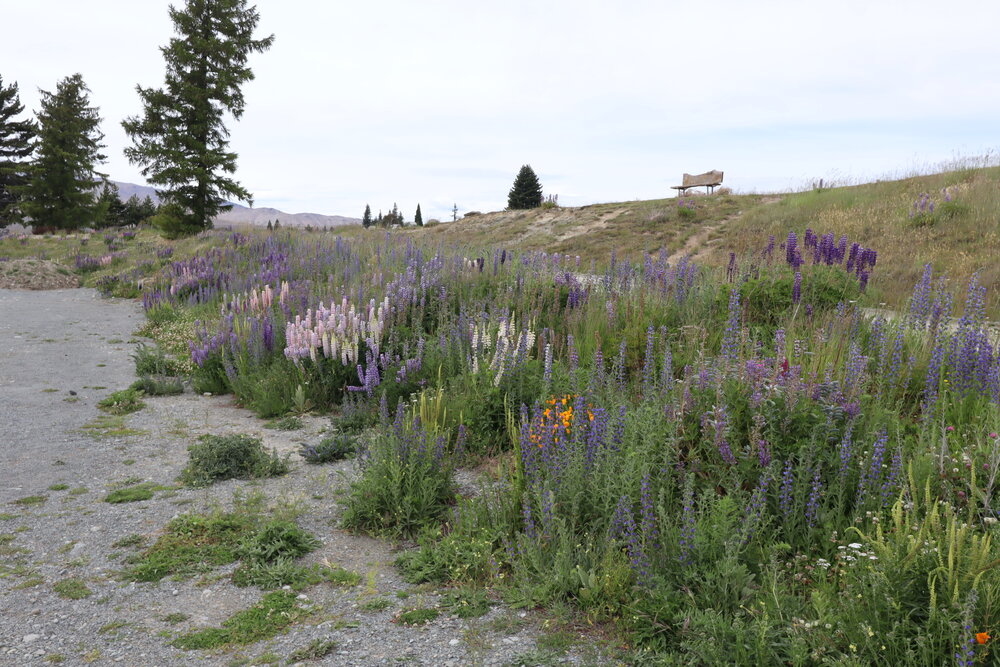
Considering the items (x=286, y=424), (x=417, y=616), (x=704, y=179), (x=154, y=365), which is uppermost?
(x=704, y=179)

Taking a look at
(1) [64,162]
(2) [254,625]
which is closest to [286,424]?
(2) [254,625]

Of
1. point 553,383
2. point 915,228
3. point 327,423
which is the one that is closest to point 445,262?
point 327,423

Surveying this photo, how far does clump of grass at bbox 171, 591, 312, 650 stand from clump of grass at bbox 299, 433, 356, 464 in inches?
80.1

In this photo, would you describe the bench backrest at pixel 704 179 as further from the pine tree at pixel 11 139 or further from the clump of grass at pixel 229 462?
the pine tree at pixel 11 139

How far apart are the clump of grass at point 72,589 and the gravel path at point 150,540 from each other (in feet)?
0.09

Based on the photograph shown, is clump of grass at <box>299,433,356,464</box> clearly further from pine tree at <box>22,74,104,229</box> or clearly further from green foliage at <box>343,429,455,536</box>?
pine tree at <box>22,74,104,229</box>

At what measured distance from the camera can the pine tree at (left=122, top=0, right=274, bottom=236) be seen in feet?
86.7

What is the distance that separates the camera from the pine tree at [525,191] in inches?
1658

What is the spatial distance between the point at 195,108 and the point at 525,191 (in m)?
21.4

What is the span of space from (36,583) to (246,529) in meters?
1.10

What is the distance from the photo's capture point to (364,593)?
333 centimetres

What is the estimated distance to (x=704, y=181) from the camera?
2991 cm

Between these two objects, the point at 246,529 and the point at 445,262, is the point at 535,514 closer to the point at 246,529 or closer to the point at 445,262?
the point at 246,529

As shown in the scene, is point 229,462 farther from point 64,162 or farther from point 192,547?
point 64,162
